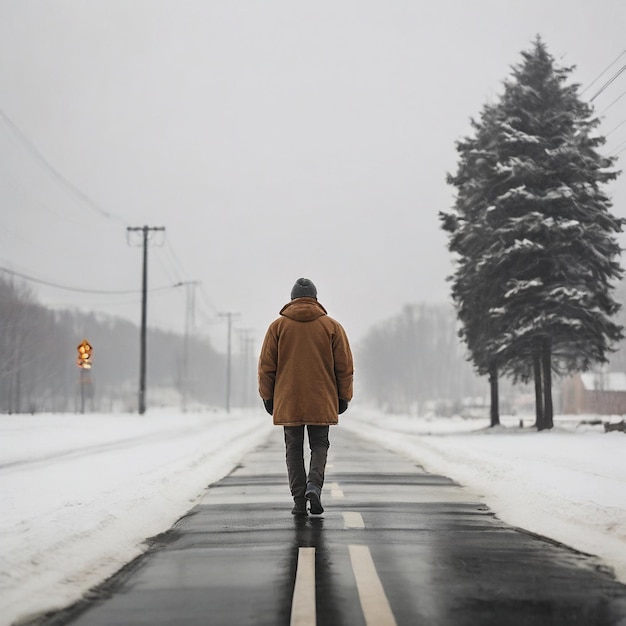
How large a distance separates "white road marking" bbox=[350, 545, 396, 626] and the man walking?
6.63 ft

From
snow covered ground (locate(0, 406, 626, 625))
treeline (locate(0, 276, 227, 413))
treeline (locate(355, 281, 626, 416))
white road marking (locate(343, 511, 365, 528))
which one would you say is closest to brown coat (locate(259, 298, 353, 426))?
white road marking (locate(343, 511, 365, 528))

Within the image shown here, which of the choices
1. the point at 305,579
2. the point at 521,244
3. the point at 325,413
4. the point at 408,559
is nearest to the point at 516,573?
the point at 408,559

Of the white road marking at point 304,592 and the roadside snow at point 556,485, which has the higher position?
the roadside snow at point 556,485

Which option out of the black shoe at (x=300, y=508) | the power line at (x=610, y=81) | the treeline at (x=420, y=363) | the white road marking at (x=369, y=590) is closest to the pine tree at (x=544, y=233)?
the power line at (x=610, y=81)

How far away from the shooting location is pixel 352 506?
30.2 ft

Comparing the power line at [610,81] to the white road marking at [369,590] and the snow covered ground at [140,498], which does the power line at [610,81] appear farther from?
the white road marking at [369,590]

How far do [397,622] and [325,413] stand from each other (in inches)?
162

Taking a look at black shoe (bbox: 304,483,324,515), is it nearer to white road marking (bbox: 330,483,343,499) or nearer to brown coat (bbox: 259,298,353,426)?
brown coat (bbox: 259,298,353,426)

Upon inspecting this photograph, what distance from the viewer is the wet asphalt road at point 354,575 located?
14.7ft

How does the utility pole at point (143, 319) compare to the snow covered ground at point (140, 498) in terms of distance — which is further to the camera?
the utility pole at point (143, 319)

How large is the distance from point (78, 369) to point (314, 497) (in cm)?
10979

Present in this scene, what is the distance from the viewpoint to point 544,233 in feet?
89.8

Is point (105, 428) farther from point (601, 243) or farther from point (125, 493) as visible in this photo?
point (125, 493)

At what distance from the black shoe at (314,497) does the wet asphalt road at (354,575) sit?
77mm
